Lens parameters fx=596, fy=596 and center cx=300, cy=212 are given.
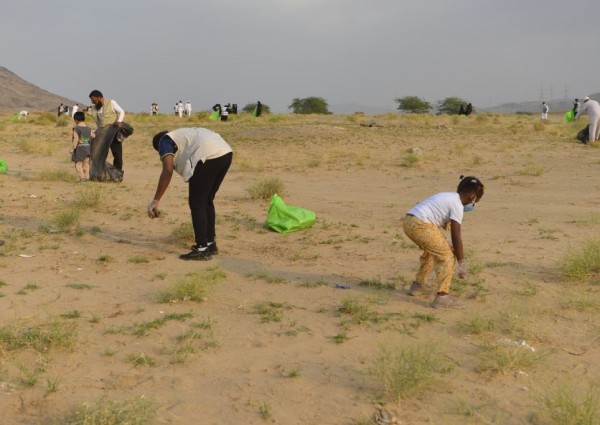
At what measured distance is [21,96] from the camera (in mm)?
99562

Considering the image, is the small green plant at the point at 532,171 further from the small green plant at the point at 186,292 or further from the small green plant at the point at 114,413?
the small green plant at the point at 114,413

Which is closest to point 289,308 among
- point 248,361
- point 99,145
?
point 248,361

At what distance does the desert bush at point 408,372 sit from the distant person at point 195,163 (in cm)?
287

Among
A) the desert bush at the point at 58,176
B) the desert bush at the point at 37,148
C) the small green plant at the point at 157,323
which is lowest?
the small green plant at the point at 157,323

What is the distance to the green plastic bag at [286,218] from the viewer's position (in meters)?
7.37

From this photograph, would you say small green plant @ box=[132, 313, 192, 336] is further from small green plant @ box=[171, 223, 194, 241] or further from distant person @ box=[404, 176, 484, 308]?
small green plant @ box=[171, 223, 194, 241]

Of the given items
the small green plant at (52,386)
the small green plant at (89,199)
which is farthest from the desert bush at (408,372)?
the small green plant at (89,199)

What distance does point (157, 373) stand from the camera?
3643 millimetres

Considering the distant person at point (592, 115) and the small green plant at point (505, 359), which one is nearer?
the small green plant at point (505, 359)

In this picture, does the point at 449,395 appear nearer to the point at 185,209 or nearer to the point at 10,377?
the point at 10,377

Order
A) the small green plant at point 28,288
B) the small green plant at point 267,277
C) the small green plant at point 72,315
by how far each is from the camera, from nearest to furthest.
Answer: the small green plant at point 72,315, the small green plant at point 28,288, the small green plant at point 267,277

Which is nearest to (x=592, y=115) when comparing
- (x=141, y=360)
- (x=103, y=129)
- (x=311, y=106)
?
(x=103, y=129)

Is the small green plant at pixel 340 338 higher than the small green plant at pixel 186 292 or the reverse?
the reverse

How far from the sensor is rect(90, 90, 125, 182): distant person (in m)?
9.79
